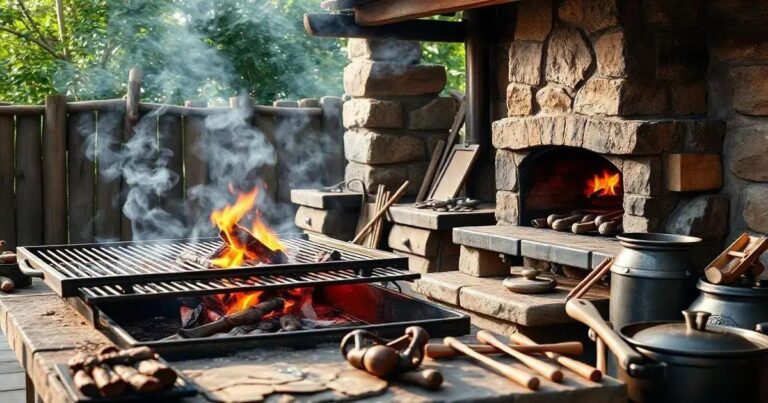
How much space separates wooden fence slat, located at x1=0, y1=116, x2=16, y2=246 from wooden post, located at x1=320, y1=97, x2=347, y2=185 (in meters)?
2.64

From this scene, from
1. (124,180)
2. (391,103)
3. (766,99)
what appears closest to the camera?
(766,99)

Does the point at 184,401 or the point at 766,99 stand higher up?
the point at 766,99

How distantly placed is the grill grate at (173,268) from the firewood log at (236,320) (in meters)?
0.12

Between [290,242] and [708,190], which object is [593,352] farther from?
[290,242]

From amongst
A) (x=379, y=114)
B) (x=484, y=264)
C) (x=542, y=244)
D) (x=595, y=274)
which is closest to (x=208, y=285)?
(x=595, y=274)

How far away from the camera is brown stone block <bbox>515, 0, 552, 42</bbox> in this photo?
582cm

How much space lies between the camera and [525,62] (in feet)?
19.7

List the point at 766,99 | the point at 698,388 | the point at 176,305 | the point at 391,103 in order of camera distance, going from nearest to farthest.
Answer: the point at 698,388 → the point at 176,305 → the point at 766,99 → the point at 391,103

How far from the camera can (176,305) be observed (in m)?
4.61

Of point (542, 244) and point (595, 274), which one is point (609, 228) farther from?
point (595, 274)

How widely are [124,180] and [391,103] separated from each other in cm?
A: 242

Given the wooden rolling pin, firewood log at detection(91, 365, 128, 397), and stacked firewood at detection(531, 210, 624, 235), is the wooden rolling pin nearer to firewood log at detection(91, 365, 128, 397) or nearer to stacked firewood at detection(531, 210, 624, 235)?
firewood log at detection(91, 365, 128, 397)

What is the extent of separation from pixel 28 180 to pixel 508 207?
415 centimetres

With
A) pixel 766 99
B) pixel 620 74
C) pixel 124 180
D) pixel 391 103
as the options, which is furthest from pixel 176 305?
pixel 124 180
